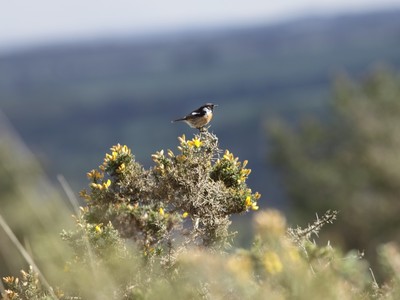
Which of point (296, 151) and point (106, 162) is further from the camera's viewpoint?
point (296, 151)

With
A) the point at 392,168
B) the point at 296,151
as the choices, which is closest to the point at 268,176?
the point at 296,151

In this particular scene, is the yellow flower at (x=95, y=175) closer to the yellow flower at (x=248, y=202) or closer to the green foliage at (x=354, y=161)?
the yellow flower at (x=248, y=202)

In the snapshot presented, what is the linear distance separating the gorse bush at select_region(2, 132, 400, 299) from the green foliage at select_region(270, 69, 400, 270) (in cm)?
2839

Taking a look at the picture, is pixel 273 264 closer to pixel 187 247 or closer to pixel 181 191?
pixel 187 247

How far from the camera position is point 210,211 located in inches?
173

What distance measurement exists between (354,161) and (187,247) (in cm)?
3696

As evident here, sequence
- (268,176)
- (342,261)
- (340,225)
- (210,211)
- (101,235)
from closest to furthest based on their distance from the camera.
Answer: (342,261)
(101,235)
(210,211)
(340,225)
(268,176)

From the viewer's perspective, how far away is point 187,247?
14.0 ft

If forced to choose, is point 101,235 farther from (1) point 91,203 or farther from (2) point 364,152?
(2) point 364,152

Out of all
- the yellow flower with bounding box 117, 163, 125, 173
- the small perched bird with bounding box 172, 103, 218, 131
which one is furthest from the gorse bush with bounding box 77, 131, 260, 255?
the small perched bird with bounding box 172, 103, 218, 131

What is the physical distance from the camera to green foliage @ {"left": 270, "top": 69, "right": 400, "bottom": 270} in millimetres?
34062

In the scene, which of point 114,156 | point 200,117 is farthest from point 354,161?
point 114,156

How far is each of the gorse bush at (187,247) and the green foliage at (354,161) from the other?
28393 mm

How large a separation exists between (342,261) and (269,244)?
0.68 metres
